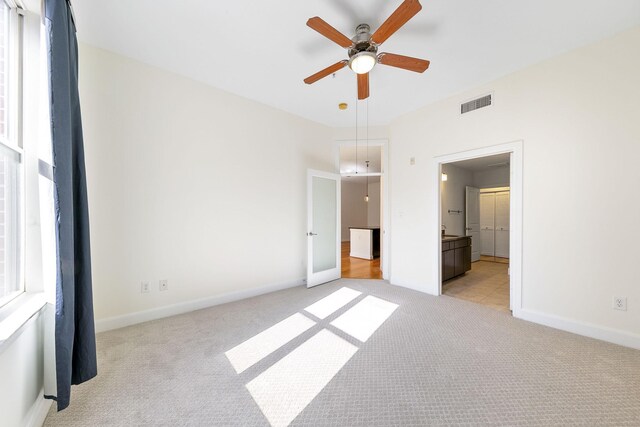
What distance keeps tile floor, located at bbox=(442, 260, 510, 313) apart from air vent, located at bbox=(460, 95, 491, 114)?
8.66 ft

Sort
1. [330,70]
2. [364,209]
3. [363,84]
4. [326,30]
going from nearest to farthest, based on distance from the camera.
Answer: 1. [326,30]
2. [330,70]
3. [363,84]
4. [364,209]

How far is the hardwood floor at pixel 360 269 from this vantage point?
15.3ft

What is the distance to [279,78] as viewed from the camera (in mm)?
2967

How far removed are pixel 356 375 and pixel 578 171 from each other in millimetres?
2979

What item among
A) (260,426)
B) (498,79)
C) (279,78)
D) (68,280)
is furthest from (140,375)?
(498,79)

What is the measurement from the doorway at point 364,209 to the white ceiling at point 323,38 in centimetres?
182

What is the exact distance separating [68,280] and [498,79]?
14.9 ft

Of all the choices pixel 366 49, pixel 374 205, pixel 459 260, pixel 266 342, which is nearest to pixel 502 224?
pixel 459 260

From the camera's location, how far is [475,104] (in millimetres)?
3158

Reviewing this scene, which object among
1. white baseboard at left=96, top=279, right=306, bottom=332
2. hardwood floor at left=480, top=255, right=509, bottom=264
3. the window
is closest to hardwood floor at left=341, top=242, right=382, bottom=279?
white baseboard at left=96, top=279, right=306, bottom=332

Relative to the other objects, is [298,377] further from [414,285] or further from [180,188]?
[414,285]

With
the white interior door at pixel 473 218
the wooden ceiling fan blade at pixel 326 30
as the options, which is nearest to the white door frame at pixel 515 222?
the wooden ceiling fan blade at pixel 326 30

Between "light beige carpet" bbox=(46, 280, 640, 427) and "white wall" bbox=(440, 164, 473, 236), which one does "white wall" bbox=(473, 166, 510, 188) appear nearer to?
"white wall" bbox=(440, 164, 473, 236)

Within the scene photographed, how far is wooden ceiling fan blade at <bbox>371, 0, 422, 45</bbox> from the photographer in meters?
1.46
